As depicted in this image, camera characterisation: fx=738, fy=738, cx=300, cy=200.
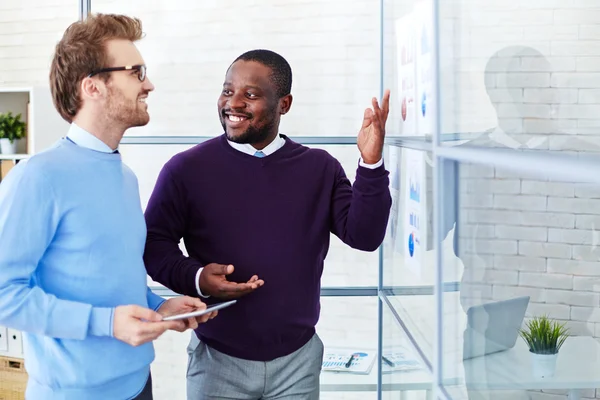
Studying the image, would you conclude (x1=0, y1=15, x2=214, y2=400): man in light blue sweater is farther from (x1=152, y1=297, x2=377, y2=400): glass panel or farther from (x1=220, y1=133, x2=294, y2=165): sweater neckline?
(x1=152, y1=297, x2=377, y2=400): glass panel

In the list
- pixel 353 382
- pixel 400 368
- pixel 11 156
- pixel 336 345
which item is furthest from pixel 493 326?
pixel 11 156

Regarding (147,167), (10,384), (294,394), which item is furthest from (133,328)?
(10,384)

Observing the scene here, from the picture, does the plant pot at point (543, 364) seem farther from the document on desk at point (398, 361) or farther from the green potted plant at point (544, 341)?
the document on desk at point (398, 361)

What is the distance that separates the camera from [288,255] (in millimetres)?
1946

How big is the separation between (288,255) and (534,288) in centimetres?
92

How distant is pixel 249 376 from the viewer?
191cm

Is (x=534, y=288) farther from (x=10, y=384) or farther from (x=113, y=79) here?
(x=10, y=384)

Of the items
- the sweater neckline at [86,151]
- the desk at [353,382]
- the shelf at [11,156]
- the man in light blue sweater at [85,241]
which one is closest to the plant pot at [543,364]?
the man in light blue sweater at [85,241]

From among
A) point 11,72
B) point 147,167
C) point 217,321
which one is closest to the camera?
point 217,321

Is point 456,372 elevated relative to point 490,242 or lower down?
lower down

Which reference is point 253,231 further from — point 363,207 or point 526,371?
point 526,371

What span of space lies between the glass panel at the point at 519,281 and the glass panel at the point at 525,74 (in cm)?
7

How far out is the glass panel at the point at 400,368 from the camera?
191 cm

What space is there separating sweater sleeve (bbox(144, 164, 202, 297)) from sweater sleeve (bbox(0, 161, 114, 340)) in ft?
1.41
